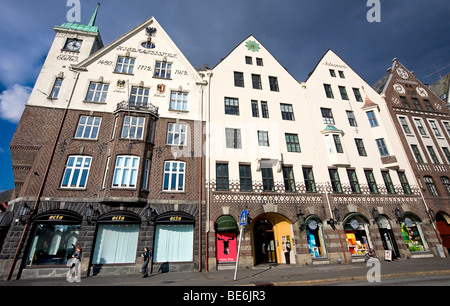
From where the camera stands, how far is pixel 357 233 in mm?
18891

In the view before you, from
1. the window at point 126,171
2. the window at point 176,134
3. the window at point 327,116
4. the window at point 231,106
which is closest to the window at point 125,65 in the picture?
the window at point 176,134

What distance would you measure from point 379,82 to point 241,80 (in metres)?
24.2

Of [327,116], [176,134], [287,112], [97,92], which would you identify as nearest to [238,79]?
[287,112]

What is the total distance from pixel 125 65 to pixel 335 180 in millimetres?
24868

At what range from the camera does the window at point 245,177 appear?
59.5ft

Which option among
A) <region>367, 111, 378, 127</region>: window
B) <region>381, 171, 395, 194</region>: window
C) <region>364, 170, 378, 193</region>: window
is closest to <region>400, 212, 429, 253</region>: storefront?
<region>381, 171, 395, 194</region>: window

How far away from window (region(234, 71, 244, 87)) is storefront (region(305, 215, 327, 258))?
1589 cm

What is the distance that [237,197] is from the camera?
57.3ft

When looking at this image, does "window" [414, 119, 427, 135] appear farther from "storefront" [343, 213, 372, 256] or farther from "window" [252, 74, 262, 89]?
"window" [252, 74, 262, 89]

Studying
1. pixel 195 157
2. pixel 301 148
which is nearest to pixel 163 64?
pixel 195 157

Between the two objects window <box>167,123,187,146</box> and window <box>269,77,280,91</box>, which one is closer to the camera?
window <box>167,123,187,146</box>

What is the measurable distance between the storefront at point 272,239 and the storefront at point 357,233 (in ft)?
18.2

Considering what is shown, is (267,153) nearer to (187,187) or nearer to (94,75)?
(187,187)

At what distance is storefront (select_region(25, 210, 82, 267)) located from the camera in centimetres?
1345
